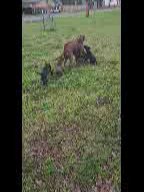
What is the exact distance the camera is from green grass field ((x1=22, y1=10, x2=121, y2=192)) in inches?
90.0

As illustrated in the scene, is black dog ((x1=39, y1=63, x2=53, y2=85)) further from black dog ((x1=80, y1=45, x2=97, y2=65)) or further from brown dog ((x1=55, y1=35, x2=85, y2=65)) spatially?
black dog ((x1=80, y1=45, x2=97, y2=65))

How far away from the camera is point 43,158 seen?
91.0 inches

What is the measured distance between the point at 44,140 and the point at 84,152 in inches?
8.3

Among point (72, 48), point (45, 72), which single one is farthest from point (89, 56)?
point (45, 72)

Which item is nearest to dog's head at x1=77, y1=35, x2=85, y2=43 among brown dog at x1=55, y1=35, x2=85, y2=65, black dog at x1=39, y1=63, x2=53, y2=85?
brown dog at x1=55, y1=35, x2=85, y2=65

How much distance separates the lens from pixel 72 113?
2354 mm

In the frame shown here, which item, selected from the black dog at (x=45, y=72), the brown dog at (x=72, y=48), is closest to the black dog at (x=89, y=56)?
the brown dog at (x=72, y=48)

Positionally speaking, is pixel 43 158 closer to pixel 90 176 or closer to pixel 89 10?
pixel 90 176

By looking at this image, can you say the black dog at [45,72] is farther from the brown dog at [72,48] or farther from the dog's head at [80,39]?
the dog's head at [80,39]

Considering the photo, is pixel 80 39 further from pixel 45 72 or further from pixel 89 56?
pixel 45 72

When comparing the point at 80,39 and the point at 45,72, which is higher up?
the point at 80,39
